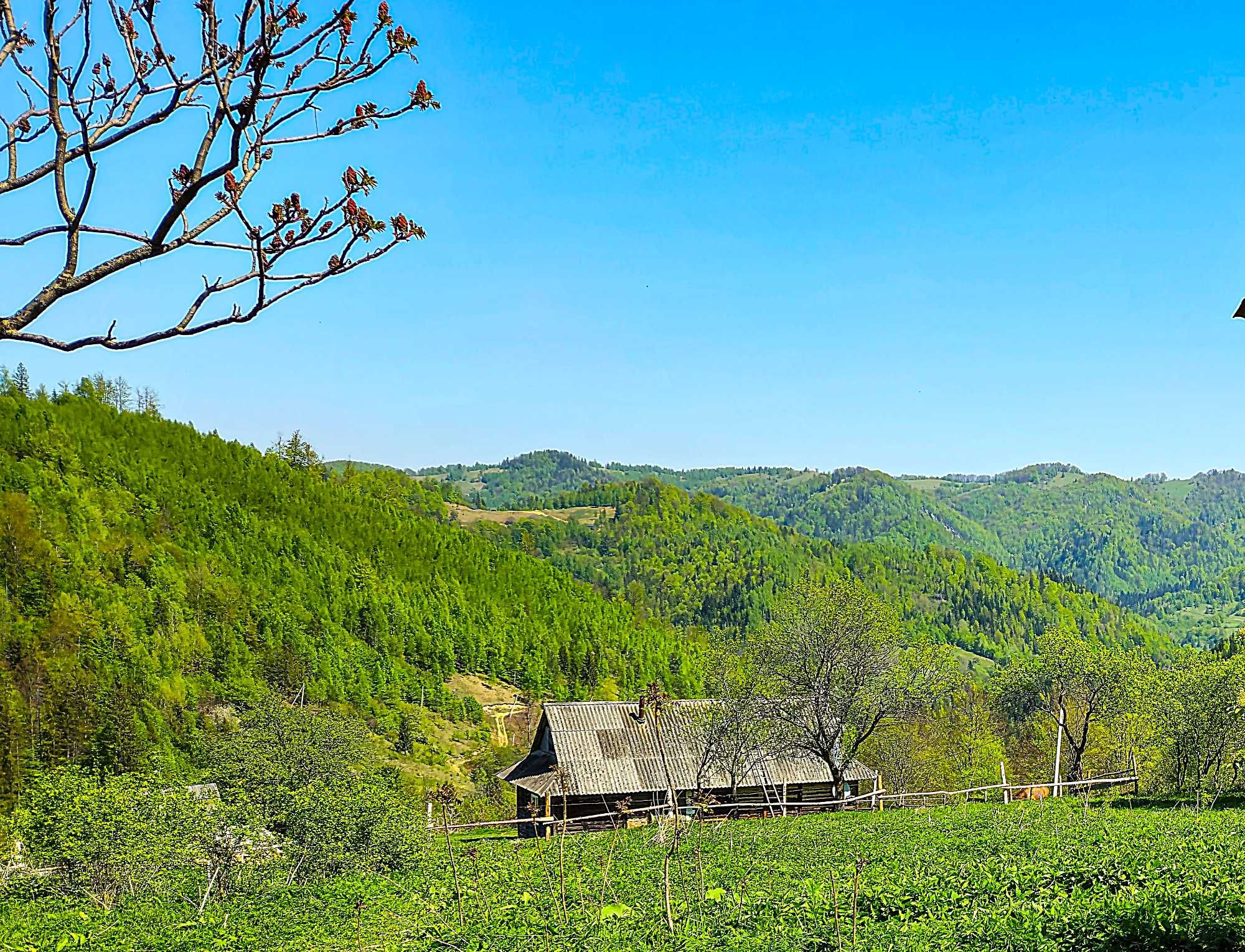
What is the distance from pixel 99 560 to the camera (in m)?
76.6

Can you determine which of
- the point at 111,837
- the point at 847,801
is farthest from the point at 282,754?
the point at 847,801

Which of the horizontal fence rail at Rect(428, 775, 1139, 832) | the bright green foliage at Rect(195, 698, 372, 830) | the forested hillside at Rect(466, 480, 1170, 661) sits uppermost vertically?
the forested hillside at Rect(466, 480, 1170, 661)

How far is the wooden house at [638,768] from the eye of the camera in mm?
34875

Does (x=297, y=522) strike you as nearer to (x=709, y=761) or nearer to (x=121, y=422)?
(x=121, y=422)

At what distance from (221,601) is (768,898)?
8409 cm

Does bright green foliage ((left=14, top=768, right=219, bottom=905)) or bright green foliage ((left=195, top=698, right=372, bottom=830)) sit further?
bright green foliage ((left=195, top=698, right=372, bottom=830))

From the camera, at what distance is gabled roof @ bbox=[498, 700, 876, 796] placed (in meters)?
35.2

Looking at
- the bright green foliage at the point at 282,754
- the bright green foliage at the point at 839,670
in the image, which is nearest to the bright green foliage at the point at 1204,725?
the bright green foliage at the point at 839,670

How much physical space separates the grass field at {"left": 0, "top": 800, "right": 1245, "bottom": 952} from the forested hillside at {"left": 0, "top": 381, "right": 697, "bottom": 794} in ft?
111

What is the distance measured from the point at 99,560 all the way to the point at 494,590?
173ft

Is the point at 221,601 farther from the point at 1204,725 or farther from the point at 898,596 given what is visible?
the point at 898,596

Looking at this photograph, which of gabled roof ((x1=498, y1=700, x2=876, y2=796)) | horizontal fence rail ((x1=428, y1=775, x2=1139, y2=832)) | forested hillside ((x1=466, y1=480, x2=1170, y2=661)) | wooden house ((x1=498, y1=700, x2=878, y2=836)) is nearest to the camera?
horizontal fence rail ((x1=428, y1=775, x2=1139, y2=832))

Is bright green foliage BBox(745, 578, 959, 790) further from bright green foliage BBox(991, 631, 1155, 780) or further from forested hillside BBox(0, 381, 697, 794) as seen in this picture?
forested hillside BBox(0, 381, 697, 794)

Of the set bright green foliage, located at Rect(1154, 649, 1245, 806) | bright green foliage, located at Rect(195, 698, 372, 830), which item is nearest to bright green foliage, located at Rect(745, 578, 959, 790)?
bright green foliage, located at Rect(1154, 649, 1245, 806)
